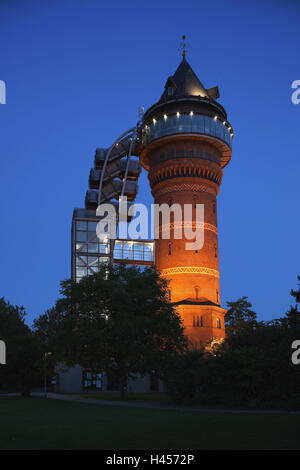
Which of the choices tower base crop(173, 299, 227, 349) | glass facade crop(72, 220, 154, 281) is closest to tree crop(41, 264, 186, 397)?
tower base crop(173, 299, 227, 349)

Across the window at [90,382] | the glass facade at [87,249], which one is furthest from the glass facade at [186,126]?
the window at [90,382]

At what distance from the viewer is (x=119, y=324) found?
3600 cm

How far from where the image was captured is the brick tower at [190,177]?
190 feet

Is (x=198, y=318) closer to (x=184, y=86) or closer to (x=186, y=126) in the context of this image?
(x=186, y=126)

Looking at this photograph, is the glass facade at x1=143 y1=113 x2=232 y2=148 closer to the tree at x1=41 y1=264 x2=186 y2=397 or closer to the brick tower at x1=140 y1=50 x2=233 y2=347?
the brick tower at x1=140 y1=50 x2=233 y2=347

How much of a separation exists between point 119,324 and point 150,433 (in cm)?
2129

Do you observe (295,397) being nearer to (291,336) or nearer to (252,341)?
(291,336)

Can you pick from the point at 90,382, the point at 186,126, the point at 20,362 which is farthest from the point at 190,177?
the point at 20,362

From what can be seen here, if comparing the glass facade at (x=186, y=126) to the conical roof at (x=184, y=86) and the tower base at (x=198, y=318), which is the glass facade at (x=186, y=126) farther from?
the tower base at (x=198, y=318)

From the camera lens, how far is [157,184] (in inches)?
2511

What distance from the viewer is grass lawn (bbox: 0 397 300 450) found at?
499 inches

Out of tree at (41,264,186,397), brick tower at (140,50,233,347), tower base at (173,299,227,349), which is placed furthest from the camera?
brick tower at (140,50,233,347)
